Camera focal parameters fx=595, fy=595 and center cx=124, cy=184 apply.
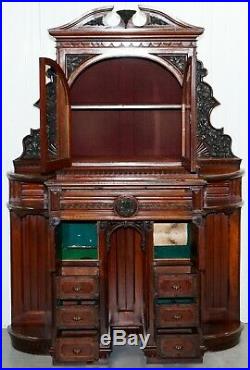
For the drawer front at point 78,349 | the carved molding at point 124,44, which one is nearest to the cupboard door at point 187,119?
the carved molding at point 124,44

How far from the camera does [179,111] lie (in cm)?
387

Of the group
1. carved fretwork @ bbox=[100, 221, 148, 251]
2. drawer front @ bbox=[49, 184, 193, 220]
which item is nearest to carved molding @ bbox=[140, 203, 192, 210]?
drawer front @ bbox=[49, 184, 193, 220]

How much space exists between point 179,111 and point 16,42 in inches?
45.5

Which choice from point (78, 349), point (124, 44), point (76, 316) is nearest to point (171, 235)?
point (76, 316)

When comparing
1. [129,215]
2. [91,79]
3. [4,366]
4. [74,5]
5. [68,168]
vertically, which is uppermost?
[74,5]

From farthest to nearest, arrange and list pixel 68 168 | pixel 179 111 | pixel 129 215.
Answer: pixel 179 111
pixel 68 168
pixel 129 215

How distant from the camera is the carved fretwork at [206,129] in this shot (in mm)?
3738

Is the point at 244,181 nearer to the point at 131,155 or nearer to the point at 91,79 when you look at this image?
the point at 131,155

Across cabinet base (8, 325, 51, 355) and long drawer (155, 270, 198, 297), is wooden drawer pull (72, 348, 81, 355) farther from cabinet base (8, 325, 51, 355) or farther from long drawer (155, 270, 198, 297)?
long drawer (155, 270, 198, 297)

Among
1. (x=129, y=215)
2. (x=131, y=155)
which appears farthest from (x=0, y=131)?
(x=129, y=215)

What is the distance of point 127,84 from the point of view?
393 cm

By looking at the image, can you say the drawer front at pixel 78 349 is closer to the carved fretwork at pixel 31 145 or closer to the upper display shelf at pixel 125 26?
the carved fretwork at pixel 31 145

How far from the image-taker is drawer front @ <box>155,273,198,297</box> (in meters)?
3.39

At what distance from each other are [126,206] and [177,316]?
0.70m
